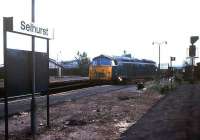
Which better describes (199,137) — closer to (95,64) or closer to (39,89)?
(39,89)

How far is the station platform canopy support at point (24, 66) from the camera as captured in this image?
386 inches

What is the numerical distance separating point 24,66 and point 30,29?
0.98 m

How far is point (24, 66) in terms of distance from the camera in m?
10.8

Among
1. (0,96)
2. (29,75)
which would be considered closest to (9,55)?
(29,75)

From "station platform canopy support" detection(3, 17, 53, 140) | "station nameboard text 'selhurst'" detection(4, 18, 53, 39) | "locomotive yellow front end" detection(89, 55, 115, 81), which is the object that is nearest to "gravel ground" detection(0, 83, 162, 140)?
"station platform canopy support" detection(3, 17, 53, 140)

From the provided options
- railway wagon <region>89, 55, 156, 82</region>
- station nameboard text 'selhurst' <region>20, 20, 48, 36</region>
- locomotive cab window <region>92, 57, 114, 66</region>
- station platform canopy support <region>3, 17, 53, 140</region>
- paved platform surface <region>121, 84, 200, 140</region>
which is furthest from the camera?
railway wagon <region>89, 55, 156, 82</region>

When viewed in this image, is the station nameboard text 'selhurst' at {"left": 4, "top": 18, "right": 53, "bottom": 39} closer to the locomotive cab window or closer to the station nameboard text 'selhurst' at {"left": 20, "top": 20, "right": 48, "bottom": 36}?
the station nameboard text 'selhurst' at {"left": 20, "top": 20, "right": 48, "bottom": 36}

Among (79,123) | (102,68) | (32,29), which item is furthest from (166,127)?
(102,68)

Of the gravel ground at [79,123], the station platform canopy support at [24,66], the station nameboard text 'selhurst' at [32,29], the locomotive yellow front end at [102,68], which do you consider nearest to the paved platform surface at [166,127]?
the gravel ground at [79,123]

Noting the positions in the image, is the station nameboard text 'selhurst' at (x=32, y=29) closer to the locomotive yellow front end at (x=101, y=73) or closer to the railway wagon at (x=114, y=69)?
the railway wagon at (x=114, y=69)

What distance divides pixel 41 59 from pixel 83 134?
2.44 metres

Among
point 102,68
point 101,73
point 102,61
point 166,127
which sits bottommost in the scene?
point 166,127

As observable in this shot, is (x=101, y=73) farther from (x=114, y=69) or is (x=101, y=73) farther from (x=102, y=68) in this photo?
(x=114, y=69)

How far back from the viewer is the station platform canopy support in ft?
32.2
